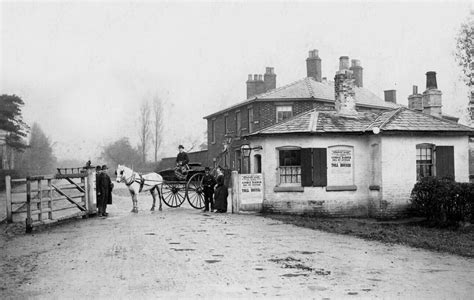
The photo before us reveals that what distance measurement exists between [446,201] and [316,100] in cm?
1603

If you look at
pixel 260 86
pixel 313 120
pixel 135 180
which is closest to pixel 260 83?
pixel 260 86

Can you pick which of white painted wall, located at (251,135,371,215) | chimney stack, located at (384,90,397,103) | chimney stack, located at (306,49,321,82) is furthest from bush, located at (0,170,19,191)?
chimney stack, located at (384,90,397,103)

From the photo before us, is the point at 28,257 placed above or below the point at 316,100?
below

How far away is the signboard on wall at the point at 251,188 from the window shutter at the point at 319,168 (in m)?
2.21

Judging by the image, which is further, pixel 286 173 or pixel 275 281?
pixel 286 173

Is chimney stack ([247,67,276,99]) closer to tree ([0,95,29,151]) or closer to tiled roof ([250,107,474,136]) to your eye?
tiled roof ([250,107,474,136])

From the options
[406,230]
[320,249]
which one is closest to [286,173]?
[406,230]

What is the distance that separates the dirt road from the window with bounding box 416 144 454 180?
8.43 m

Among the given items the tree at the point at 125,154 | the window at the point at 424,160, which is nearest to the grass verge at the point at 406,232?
the window at the point at 424,160

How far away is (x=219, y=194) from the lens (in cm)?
1914

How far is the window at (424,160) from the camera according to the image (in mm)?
20312

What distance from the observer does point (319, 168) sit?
1998 centimetres

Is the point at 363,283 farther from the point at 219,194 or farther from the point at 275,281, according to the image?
the point at 219,194

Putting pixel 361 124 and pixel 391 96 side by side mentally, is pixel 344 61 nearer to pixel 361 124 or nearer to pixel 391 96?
pixel 361 124
